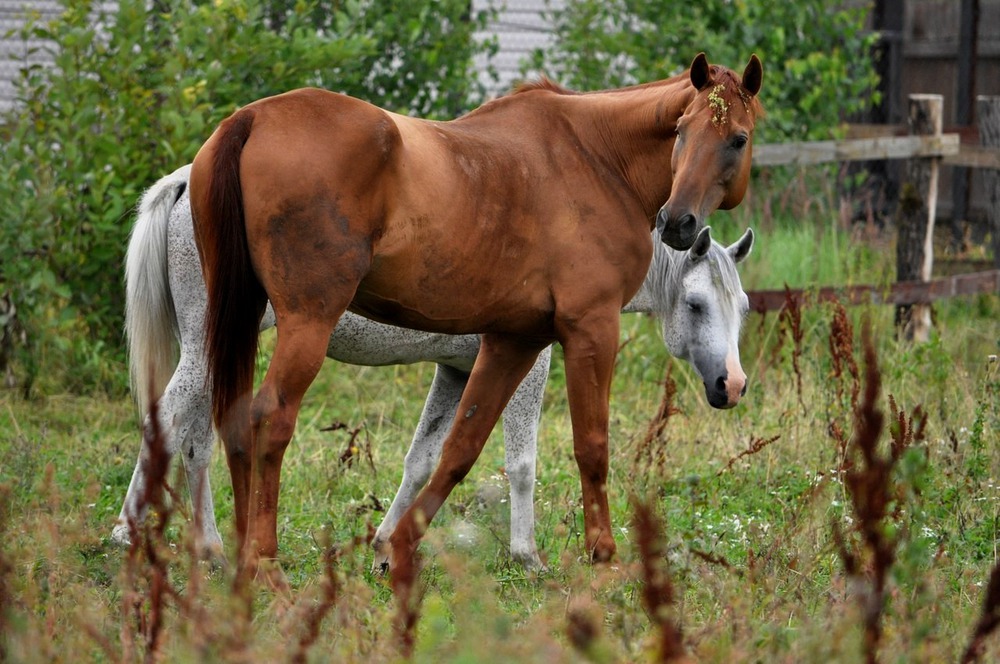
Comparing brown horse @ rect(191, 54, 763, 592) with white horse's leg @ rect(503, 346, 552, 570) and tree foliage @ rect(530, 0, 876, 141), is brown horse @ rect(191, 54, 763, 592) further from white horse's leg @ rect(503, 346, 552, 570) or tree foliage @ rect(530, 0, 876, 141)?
tree foliage @ rect(530, 0, 876, 141)

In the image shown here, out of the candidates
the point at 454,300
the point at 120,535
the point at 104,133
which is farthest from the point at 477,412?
the point at 104,133

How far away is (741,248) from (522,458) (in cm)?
131

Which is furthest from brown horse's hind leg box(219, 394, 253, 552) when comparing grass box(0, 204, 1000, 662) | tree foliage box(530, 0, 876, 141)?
tree foliage box(530, 0, 876, 141)

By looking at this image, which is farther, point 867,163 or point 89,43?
point 867,163

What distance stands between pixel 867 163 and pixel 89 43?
824 centimetres

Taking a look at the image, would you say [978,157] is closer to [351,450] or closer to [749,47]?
[749,47]

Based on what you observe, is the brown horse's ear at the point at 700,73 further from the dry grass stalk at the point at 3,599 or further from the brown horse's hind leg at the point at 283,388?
the dry grass stalk at the point at 3,599

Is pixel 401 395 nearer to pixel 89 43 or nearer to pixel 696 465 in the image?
pixel 696 465

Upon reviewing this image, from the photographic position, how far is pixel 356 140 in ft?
11.8

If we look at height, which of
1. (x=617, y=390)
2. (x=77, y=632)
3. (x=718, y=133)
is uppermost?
(x=718, y=133)

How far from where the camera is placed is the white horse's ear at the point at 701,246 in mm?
4777

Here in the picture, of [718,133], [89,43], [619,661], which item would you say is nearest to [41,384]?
[89,43]

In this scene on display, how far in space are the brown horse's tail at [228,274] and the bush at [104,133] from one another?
2.50 meters

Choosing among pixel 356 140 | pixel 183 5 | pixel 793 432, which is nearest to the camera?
pixel 356 140
